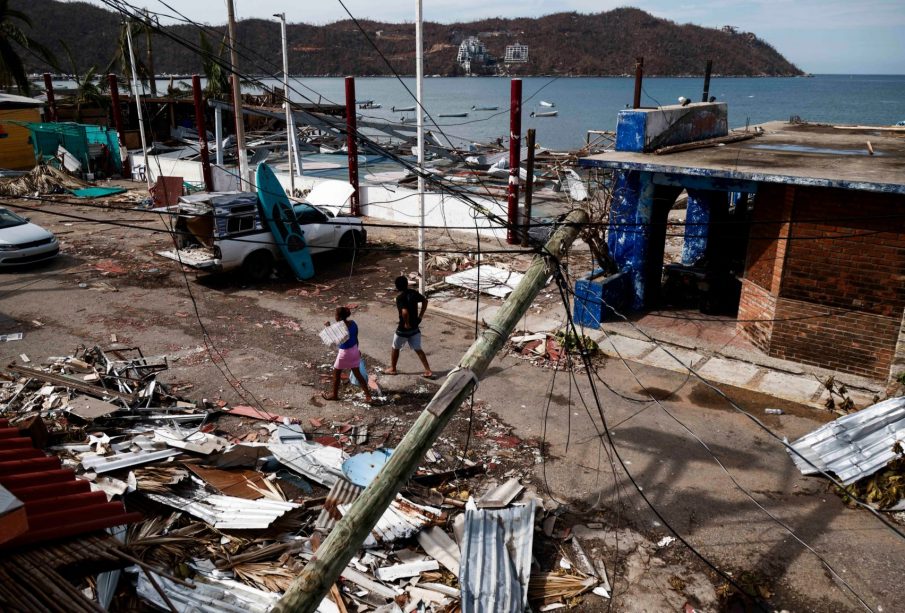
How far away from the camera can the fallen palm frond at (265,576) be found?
616cm

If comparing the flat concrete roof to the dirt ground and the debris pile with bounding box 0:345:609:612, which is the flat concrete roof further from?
the debris pile with bounding box 0:345:609:612

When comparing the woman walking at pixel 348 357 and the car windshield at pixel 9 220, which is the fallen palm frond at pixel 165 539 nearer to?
the woman walking at pixel 348 357

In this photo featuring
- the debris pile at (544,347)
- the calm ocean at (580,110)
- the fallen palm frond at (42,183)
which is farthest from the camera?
the calm ocean at (580,110)

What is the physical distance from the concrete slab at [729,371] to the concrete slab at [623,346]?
1123 mm

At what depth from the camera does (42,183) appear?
26.4 metres

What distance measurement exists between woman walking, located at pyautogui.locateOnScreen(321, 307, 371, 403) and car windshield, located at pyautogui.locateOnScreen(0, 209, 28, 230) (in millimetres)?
12292

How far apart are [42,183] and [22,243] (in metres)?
12.0

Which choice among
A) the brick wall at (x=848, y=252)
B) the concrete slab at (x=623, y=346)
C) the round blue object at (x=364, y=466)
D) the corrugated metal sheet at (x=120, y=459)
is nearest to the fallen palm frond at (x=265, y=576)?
the round blue object at (x=364, y=466)

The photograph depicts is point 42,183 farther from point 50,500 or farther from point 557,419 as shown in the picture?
point 50,500

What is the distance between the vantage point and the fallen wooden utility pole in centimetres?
430

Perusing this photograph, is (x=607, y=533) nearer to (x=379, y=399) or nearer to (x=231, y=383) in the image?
(x=379, y=399)

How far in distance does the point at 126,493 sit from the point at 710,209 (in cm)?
1414

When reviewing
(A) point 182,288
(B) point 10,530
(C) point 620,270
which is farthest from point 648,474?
(A) point 182,288

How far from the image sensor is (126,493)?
718cm
